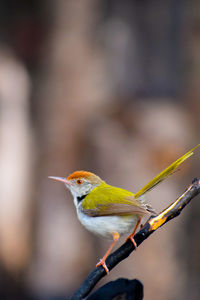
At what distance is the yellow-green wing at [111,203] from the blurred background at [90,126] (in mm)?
4237

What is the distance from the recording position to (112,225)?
6.90ft

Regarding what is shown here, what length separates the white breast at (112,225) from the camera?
2088 mm

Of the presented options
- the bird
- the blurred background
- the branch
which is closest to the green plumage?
the bird

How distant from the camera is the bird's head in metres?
2.29

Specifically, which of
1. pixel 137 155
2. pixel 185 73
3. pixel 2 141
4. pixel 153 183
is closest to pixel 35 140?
pixel 2 141

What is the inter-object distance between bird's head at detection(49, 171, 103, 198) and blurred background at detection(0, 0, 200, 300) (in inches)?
163

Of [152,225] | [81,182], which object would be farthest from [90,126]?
[152,225]

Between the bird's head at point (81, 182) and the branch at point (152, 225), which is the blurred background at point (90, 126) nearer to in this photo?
the bird's head at point (81, 182)

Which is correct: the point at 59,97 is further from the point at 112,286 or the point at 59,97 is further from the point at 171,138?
the point at 112,286

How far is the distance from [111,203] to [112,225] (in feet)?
0.30

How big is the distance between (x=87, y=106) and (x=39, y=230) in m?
1.98

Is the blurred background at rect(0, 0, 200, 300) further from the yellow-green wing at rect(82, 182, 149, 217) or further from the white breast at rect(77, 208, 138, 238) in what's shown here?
Answer: the white breast at rect(77, 208, 138, 238)

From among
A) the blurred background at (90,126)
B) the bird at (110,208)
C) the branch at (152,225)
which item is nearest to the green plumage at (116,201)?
the bird at (110,208)

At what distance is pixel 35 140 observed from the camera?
7.86 m
